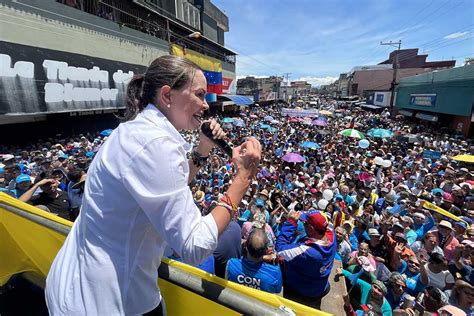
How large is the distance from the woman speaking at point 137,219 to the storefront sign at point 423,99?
31.3 m

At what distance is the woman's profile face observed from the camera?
3.69 feet

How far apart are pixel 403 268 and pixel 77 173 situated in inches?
209

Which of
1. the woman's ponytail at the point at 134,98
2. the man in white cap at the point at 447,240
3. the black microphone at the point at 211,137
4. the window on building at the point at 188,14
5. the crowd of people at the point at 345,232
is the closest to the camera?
the woman's ponytail at the point at 134,98

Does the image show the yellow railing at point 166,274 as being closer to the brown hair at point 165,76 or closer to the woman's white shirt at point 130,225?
the woman's white shirt at point 130,225

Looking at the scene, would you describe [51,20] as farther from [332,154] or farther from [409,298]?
[409,298]

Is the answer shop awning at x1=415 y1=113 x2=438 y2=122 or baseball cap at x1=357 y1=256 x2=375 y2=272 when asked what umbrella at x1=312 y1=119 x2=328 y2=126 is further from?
baseball cap at x1=357 y1=256 x2=375 y2=272

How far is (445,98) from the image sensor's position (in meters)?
23.2

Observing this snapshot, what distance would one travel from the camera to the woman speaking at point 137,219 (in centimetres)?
88

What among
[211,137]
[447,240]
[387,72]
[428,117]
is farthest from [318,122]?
[387,72]

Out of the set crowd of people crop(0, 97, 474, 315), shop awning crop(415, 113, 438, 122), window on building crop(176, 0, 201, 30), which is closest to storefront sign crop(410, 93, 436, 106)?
shop awning crop(415, 113, 438, 122)

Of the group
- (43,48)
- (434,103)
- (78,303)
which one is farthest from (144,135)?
(434,103)

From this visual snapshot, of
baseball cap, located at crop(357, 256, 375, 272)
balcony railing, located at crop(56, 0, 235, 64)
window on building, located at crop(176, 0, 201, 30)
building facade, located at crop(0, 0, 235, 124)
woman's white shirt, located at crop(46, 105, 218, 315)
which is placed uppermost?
window on building, located at crop(176, 0, 201, 30)

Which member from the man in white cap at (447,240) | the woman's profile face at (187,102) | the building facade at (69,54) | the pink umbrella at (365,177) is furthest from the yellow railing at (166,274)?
the building facade at (69,54)

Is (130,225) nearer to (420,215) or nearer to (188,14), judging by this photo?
(420,215)
